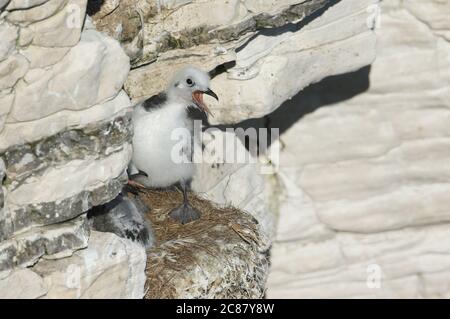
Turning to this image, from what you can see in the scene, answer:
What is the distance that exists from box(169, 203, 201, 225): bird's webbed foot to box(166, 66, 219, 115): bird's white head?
85 centimetres

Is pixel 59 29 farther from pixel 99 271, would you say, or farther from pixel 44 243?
pixel 99 271

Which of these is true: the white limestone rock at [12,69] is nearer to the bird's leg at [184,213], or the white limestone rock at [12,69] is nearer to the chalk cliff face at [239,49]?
the chalk cliff face at [239,49]

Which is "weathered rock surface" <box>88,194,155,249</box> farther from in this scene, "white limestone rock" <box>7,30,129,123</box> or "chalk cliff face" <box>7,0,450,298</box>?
"white limestone rock" <box>7,30,129,123</box>

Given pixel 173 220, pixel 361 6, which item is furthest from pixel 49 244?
pixel 361 6

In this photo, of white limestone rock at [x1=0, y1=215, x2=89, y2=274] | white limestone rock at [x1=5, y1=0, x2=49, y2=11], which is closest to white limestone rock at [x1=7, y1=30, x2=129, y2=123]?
white limestone rock at [x1=5, y1=0, x2=49, y2=11]

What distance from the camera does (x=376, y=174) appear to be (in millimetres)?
10141

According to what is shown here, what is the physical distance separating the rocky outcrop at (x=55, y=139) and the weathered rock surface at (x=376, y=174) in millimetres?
3782

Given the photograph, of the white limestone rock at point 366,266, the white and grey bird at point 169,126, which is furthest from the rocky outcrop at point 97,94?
the white limestone rock at point 366,266

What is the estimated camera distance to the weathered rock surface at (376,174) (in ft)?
31.8

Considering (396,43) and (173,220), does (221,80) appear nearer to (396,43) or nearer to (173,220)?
(173,220)

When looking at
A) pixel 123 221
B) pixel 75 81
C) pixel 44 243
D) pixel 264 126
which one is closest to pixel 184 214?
pixel 123 221

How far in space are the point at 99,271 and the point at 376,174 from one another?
14.5 ft

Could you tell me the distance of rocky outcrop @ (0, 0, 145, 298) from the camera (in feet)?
18.6

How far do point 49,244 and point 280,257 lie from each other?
180 inches
